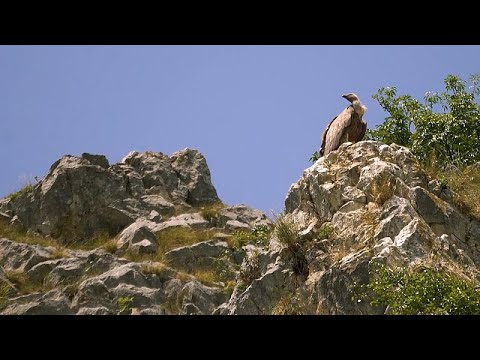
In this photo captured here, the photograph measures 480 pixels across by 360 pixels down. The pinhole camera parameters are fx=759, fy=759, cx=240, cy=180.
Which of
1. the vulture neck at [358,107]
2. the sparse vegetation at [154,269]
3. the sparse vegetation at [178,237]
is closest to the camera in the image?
the vulture neck at [358,107]

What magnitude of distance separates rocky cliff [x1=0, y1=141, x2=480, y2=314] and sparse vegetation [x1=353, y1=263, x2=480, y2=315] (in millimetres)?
531

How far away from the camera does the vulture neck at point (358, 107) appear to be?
18.4 metres

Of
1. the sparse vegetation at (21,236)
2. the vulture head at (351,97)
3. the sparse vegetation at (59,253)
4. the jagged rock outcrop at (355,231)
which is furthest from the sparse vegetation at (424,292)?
the sparse vegetation at (21,236)

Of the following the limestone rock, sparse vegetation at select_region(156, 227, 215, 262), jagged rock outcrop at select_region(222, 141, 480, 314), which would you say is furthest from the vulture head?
the limestone rock

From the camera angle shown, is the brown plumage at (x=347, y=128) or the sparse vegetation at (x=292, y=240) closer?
the sparse vegetation at (x=292, y=240)

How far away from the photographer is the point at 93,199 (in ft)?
124

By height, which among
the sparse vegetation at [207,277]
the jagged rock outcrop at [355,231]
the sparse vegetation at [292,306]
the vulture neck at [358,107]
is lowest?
the sparse vegetation at [292,306]

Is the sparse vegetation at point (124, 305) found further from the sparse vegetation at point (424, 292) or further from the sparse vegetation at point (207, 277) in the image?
the sparse vegetation at point (424, 292)

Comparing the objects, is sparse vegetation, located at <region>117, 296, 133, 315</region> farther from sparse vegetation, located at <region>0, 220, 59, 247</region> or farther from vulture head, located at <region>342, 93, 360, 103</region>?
vulture head, located at <region>342, 93, 360, 103</region>

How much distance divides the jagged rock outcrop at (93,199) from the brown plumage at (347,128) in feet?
65.5

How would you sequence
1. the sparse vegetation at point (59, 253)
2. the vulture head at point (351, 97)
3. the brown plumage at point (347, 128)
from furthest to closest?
the sparse vegetation at point (59, 253)
the vulture head at point (351, 97)
the brown plumage at point (347, 128)

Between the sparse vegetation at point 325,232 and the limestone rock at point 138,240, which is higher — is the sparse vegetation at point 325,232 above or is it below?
below

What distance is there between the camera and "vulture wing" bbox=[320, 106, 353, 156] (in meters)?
18.1
